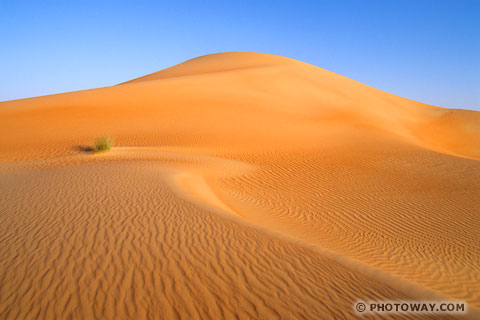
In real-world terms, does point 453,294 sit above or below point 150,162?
below

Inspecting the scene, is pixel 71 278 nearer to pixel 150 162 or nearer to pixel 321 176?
pixel 150 162

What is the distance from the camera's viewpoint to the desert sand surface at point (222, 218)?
373cm

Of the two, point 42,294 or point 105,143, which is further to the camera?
point 105,143

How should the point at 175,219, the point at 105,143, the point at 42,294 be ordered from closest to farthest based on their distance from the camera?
the point at 42,294 < the point at 175,219 < the point at 105,143

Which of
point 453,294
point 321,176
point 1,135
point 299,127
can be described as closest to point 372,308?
point 453,294

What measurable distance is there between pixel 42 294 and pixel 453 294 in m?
6.51

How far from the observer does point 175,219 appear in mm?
5980

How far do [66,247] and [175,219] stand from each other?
1929 mm

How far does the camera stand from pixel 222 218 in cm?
627

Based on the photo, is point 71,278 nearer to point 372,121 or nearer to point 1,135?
point 1,135

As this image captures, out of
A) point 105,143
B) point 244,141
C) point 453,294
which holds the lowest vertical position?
point 453,294

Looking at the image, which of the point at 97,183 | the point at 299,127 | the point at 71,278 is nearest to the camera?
the point at 71,278

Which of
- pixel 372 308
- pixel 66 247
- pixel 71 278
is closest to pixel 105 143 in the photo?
pixel 66 247

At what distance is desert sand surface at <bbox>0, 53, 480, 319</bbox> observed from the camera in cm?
373
